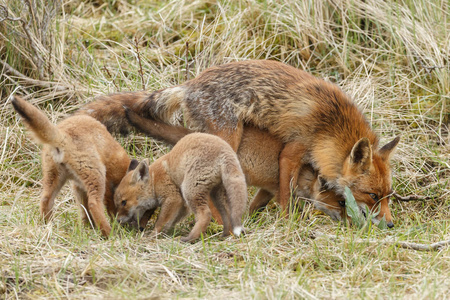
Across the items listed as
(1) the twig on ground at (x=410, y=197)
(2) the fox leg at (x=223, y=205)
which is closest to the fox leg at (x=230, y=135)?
(2) the fox leg at (x=223, y=205)

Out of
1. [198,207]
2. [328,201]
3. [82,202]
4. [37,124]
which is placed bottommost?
[328,201]

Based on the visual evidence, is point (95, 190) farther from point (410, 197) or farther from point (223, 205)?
point (410, 197)

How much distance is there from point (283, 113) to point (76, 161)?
2.43m

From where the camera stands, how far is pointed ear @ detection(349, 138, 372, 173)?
6.16 meters

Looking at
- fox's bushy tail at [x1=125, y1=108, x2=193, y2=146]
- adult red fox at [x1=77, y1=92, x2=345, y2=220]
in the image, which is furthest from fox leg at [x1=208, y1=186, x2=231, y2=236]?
fox's bushy tail at [x1=125, y1=108, x2=193, y2=146]

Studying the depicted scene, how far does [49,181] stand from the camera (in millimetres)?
5676

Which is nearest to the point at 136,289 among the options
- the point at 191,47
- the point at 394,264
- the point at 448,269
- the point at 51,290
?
the point at 51,290

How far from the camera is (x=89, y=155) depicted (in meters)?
5.66

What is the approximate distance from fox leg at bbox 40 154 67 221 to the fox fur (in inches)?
49.7

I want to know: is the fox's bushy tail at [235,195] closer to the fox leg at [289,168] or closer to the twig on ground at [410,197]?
the fox leg at [289,168]

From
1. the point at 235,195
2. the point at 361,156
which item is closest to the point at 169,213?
the point at 235,195

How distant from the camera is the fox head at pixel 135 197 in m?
6.03

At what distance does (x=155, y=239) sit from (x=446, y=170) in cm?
394

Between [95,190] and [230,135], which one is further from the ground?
[230,135]
